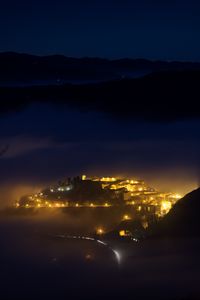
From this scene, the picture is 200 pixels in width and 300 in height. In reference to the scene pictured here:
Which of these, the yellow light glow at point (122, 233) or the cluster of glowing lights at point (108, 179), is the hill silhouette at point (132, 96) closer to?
the cluster of glowing lights at point (108, 179)

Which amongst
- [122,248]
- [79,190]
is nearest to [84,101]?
[79,190]

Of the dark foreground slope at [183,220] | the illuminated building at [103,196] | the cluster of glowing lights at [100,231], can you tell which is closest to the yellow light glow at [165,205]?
the illuminated building at [103,196]

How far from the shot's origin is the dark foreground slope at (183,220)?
1422 cm

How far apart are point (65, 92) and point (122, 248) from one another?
16075 millimetres

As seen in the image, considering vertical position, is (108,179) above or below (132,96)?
below

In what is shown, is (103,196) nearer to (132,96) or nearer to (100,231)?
(100,231)

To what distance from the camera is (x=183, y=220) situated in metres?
14.5

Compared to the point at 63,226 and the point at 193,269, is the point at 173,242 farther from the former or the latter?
the point at 63,226

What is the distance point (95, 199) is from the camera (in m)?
18.9

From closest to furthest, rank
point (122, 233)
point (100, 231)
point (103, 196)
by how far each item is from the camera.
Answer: point (122, 233) → point (100, 231) → point (103, 196)

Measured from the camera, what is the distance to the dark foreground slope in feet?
46.6

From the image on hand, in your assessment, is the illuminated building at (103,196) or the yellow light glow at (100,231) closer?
the yellow light glow at (100,231)

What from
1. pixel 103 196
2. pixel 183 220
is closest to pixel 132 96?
pixel 103 196

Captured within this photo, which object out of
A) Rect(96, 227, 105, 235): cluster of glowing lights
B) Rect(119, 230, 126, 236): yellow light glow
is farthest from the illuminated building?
Rect(119, 230, 126, 236): yellow light glow
